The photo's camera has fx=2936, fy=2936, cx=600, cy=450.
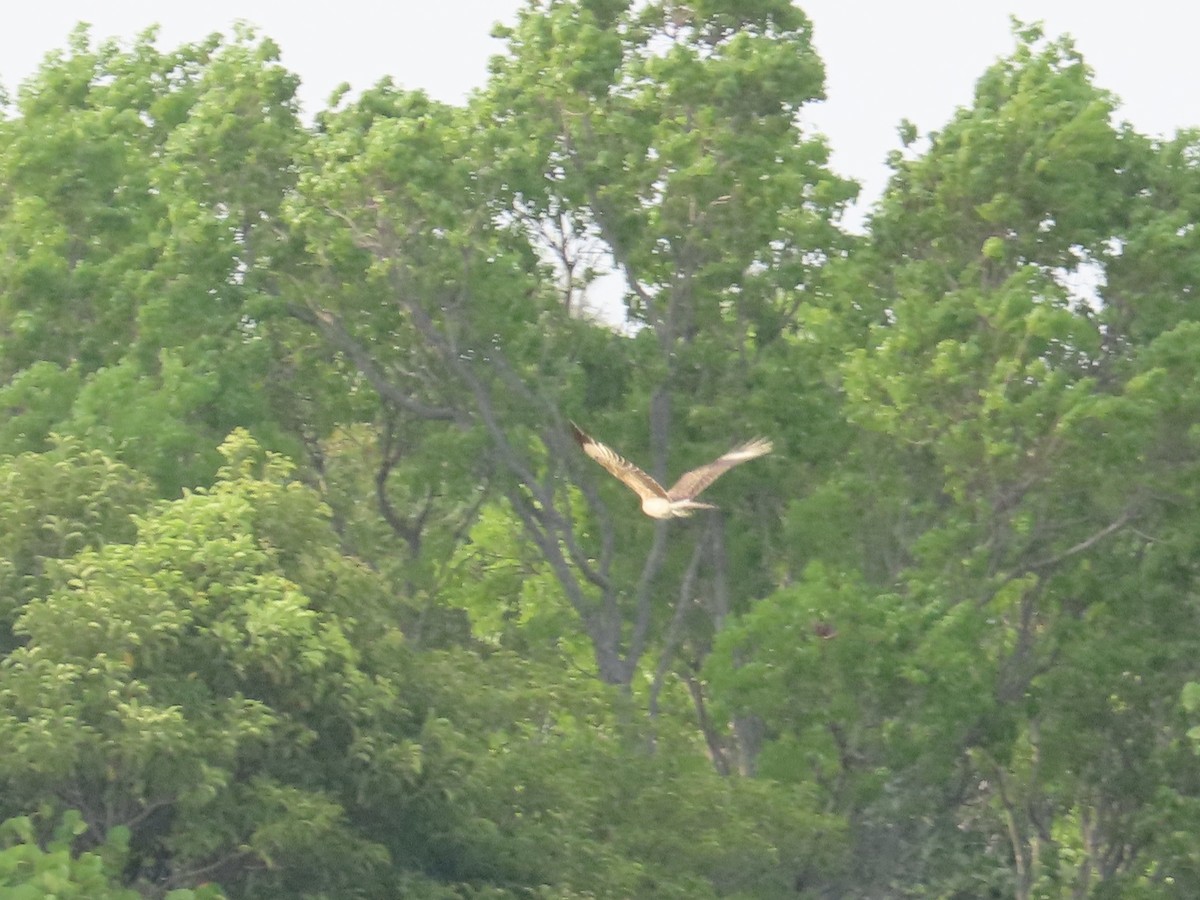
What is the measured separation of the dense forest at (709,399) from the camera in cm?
3056

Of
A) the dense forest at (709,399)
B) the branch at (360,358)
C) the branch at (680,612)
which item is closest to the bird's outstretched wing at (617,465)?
the dense forest at (709,399)

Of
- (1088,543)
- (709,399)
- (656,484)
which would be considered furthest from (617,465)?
(709,399)

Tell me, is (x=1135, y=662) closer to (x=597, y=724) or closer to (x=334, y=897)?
(x=597, y=724)

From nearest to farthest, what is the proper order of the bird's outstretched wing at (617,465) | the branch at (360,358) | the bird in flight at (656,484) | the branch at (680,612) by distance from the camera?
the bird's outstretched wing at (617,465) → the bird in flight at (656,484) → the branch at (680,612) → the branch at (360,358)

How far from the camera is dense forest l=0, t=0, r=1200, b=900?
1203 inches

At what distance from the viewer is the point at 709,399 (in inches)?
1390

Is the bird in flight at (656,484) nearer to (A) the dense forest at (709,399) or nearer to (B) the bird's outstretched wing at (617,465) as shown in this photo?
(B) the bird's outstretched wing at (617,465)

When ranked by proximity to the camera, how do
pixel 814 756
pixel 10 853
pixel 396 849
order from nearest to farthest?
1. pixel 10 853
2. pixel 396 849
3. pixel 814 756

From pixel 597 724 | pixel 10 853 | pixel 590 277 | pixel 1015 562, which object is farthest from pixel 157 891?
pixel 590 277

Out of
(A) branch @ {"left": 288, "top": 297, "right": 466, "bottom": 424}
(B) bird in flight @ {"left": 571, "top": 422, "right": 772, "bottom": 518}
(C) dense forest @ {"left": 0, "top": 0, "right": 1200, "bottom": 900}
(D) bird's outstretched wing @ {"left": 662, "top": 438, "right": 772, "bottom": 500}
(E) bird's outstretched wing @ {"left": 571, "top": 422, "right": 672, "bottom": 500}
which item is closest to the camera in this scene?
(E) bird's outstretched wing @ {"left": 571, "top": 422, "right": 672, "bottom": 500}

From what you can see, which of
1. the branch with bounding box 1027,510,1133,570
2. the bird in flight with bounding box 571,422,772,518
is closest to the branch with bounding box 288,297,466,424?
the branch with bounding box 1027,510,1133,570

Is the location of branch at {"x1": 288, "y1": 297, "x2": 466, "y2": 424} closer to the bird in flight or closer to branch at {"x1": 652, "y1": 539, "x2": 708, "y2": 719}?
branch at {"x1": 652, "y1": 539, "x2": 708, "y2": 719}

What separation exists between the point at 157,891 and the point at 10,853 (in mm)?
2804

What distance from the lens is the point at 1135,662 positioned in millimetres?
32469
